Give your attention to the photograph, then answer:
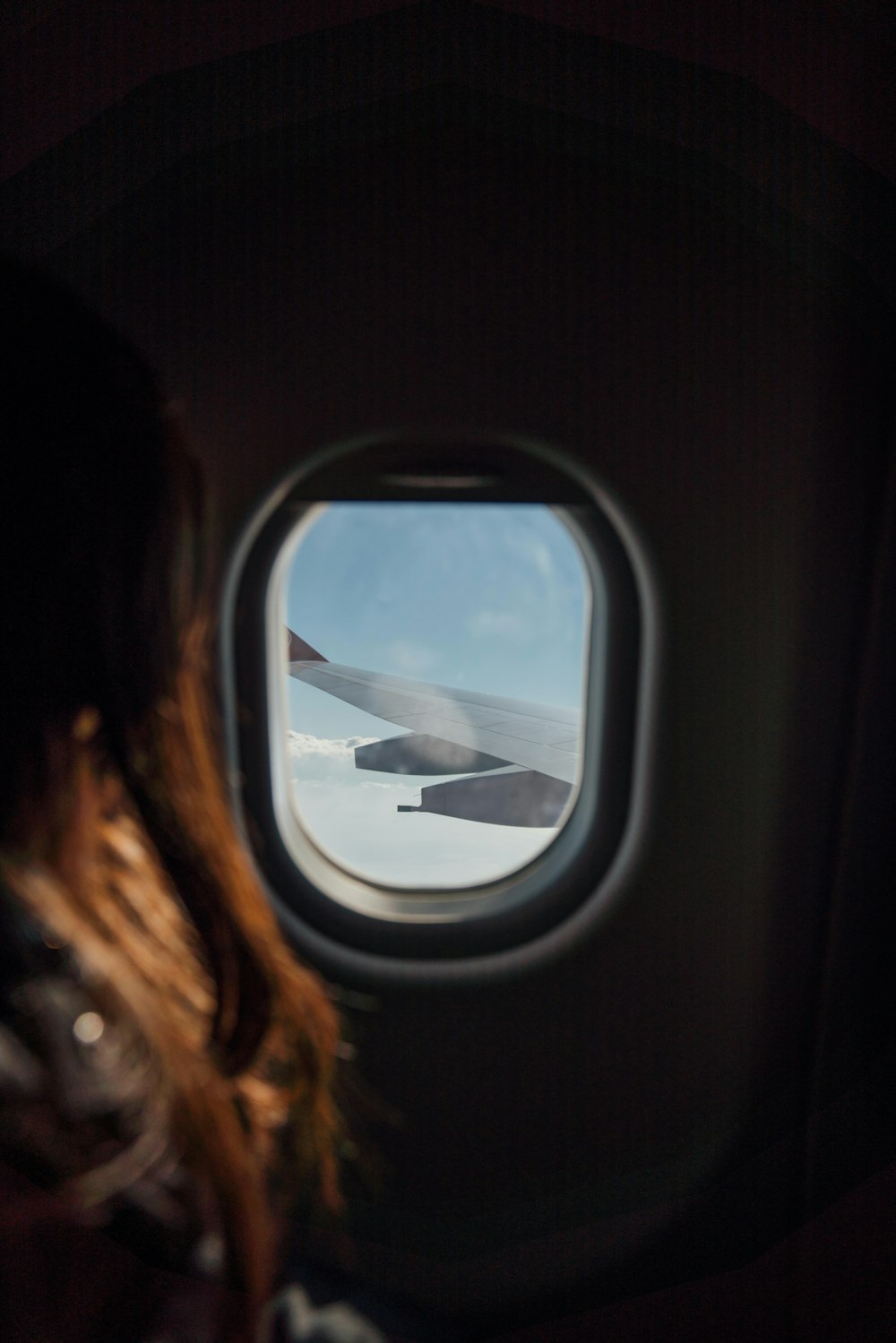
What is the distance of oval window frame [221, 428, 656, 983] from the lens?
3.35 feet

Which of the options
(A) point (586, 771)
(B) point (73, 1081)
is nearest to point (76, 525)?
(B) point (73, 1081)

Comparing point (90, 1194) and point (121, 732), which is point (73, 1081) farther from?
point (121, 732)

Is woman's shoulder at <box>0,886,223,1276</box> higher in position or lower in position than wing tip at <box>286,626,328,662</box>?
lower

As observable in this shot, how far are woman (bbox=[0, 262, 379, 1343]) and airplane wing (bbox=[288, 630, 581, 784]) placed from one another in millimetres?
429

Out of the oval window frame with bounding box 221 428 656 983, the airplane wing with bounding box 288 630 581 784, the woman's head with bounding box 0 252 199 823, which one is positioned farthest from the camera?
the airplane wing with bounding box 288 630 581 784

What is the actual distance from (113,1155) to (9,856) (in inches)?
14.8

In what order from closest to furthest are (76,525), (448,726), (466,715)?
(76,525) < (448,726) < (466,715)

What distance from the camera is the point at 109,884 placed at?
673 mm

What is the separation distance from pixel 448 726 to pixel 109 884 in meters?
1.48

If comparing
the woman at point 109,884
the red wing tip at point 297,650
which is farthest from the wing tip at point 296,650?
the woman at point 109,884

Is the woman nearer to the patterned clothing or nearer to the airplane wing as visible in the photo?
the patterned clothing

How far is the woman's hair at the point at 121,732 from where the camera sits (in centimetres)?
61

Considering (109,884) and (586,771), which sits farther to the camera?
(586,771)

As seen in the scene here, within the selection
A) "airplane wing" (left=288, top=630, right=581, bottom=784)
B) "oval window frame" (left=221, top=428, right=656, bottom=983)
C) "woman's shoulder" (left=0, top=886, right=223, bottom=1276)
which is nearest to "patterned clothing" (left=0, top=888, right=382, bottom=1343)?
"woman's shoulder" (left=0, top=886, right=223, bottom=1276)
